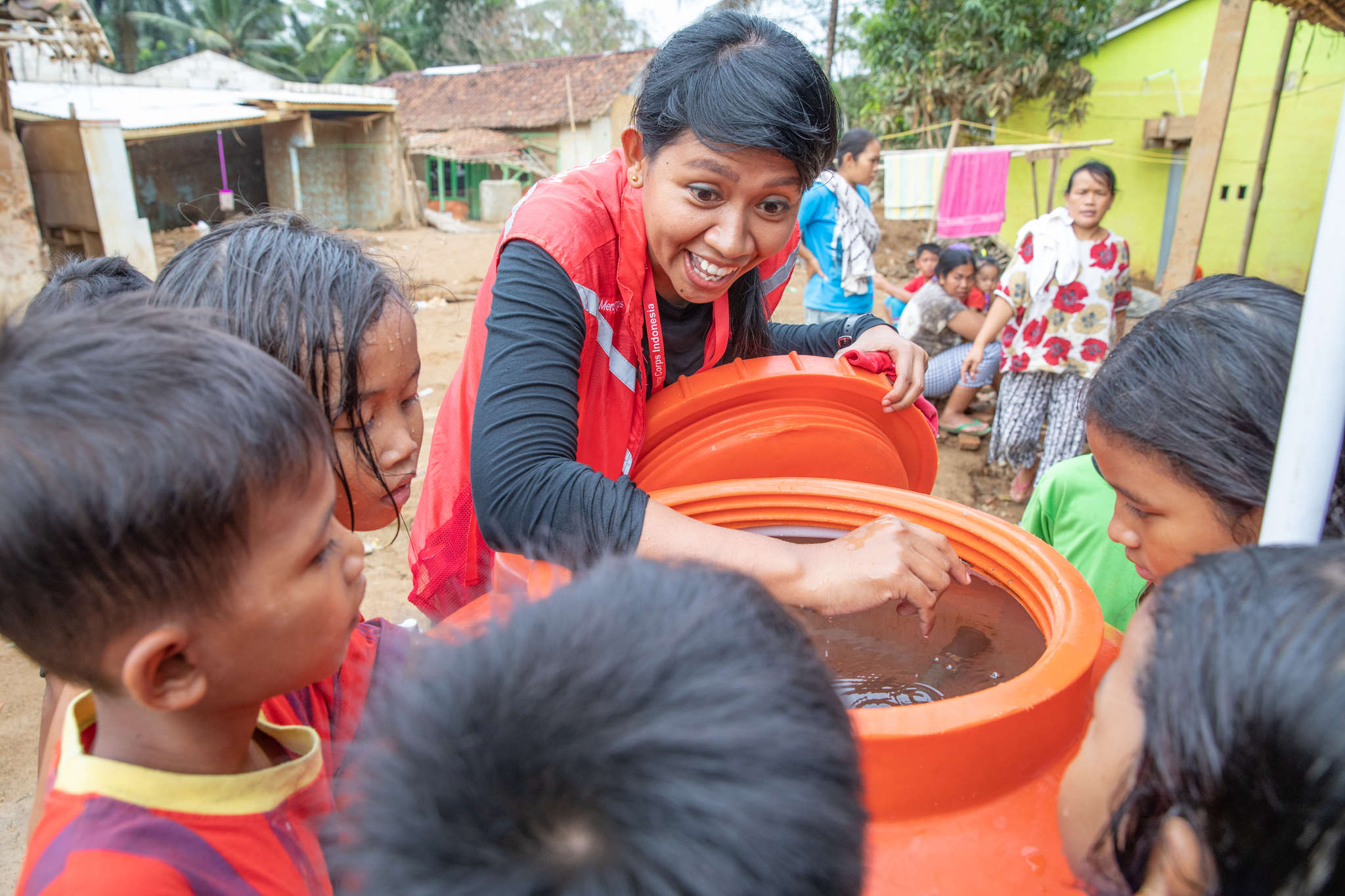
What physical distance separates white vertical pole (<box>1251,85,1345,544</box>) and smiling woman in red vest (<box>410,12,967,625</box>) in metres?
0.48

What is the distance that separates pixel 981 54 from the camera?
10.7 metres

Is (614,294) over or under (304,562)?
over

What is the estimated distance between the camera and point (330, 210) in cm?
1572

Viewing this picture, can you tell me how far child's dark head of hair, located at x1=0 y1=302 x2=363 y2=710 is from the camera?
2.02 feet

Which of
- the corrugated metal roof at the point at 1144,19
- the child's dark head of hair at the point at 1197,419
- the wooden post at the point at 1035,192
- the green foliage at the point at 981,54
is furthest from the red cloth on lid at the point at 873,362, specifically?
the corrugated metal roof at the point at 1144,19

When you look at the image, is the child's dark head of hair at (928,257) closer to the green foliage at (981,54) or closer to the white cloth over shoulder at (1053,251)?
the white cloth over shoulder at (1053,251)

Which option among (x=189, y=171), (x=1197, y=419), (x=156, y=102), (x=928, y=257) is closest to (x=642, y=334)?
(x=1197, y=419)

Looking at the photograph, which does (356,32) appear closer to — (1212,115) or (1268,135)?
(1268,135)

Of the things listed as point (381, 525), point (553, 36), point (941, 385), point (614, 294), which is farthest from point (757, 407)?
point (553, 36)

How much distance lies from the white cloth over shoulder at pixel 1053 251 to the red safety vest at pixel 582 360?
3226 millimetres

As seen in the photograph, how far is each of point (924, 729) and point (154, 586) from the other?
0.73m

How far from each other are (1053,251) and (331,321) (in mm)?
4059

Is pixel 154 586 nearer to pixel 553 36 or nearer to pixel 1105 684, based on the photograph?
pixel 1105 684

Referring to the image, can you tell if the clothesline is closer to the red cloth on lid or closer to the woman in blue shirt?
the woman in blue shirt
